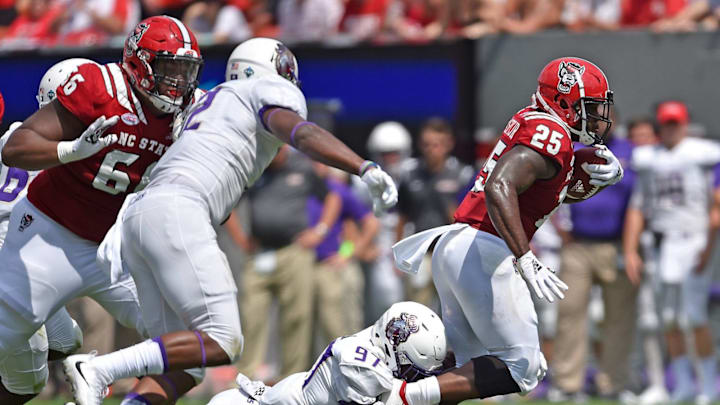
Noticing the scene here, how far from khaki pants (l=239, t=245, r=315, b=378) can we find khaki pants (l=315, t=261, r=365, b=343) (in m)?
0.13

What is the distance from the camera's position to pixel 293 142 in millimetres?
5309

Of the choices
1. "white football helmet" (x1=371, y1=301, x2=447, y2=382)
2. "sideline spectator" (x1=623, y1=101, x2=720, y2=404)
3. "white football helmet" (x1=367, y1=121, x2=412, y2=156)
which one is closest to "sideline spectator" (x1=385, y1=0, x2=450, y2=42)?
"white football helmet" (x1=367, y1=121, x2=412, y2=156)

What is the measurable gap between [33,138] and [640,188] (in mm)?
5003

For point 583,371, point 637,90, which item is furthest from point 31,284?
point 637,90

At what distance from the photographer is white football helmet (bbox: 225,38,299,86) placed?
5926mm

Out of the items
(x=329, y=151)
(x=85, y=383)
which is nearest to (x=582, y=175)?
(x=329, y=151)

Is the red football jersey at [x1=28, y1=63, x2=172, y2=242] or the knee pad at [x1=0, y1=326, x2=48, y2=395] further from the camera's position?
the knee pad at [x1=0, y1=326, x2=48, y2=395]

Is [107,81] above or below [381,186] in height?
above

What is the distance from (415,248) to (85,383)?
158cm

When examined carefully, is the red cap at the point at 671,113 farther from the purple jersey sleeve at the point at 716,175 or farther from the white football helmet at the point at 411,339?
the white football helmet at the point at 411,339

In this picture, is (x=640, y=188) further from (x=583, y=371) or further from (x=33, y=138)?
(x=33, y=138)

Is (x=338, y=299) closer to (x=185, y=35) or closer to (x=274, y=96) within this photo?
(x=185, y=35)

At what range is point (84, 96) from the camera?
5.62 m

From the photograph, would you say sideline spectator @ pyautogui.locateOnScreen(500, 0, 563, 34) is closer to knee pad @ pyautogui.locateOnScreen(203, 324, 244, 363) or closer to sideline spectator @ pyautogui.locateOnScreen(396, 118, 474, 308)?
sideline spectator @ pyautogui.locateOnScreen(396, 118, 474, 308)
